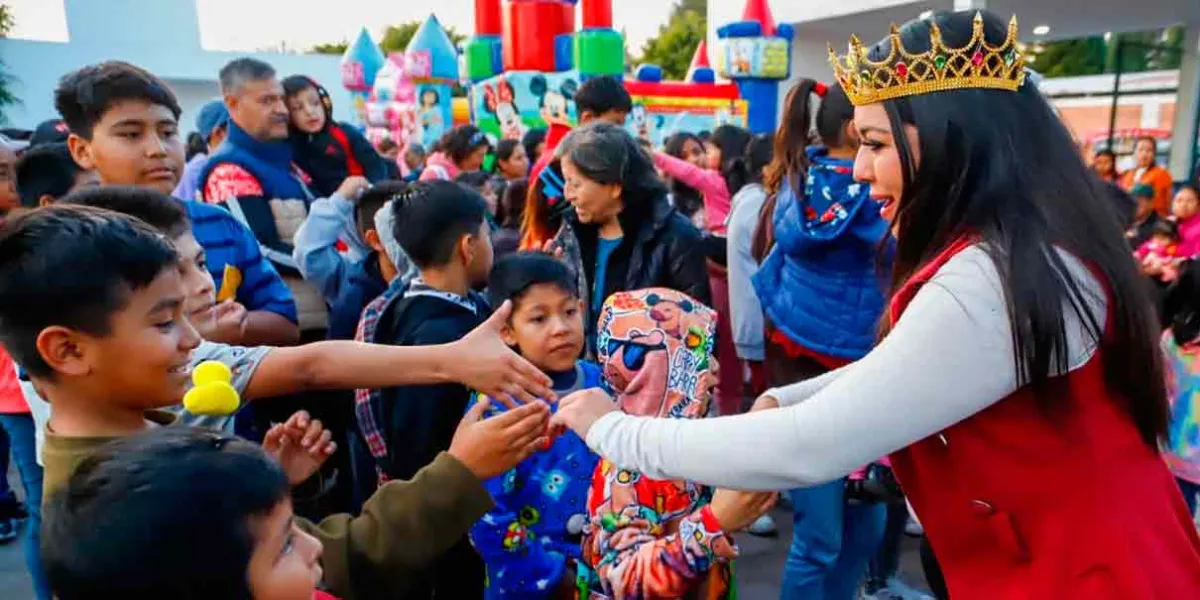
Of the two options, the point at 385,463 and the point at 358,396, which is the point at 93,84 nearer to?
the point at 358,396

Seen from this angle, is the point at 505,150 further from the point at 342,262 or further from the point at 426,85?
the point at 426,85

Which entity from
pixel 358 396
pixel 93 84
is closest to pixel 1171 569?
pixel 358 396

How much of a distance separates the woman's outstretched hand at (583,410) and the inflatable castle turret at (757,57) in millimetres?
11441

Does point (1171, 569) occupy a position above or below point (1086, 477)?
below

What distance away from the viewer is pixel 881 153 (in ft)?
3.84

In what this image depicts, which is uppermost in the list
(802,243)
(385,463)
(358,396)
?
(802,243)

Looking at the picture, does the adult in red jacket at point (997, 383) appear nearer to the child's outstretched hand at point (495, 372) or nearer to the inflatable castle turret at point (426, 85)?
the child's outstretched hand at point (495, 372)

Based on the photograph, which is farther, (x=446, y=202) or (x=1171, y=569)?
(x=446, y=202)

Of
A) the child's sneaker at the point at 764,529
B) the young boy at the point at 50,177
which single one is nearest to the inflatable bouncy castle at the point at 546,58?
the child's sneaker at the point at 764,529

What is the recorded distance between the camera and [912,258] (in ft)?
4.00

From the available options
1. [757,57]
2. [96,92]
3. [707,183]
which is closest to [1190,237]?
[707,183]

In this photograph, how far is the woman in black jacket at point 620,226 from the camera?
8.51ft

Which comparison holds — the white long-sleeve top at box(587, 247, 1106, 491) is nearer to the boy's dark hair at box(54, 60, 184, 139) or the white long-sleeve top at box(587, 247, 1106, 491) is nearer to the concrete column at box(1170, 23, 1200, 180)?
the boy's dark hair at box(54, 60, 184, 139)

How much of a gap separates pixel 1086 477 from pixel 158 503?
1103 millimetres
